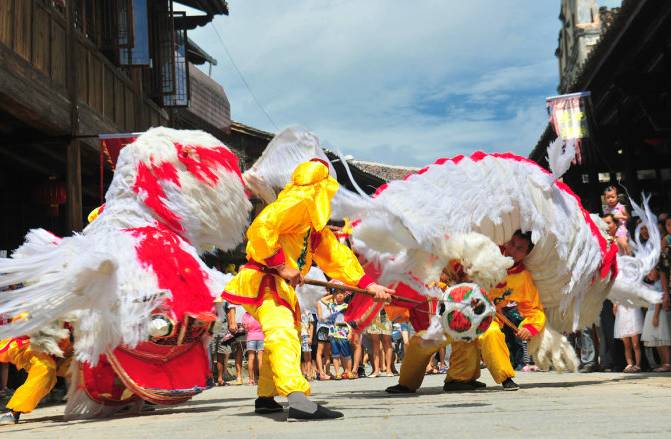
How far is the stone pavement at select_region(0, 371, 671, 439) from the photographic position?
367cm

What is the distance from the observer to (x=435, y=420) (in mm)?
4203

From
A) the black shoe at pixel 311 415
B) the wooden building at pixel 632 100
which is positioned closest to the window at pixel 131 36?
the wooden building at pixel 632 100

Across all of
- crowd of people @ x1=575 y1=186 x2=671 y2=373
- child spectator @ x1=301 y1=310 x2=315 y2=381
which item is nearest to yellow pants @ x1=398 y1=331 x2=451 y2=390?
crowd of people @ x1=575 y1=186 x2=671 y2=373

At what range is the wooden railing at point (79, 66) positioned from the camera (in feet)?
28.6

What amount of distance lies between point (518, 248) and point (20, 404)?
11.4ft

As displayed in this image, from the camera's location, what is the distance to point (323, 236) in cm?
529

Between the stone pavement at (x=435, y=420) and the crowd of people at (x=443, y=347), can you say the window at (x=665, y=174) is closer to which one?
the crowd of people at (x=443, y=347)

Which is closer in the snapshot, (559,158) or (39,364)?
(39,364)

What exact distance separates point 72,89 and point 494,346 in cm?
615

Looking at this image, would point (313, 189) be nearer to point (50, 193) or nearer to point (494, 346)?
point (494, 346)

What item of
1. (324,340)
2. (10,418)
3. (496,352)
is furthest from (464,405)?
(324,340)

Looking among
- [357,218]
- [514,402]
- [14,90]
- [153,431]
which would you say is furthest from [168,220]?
[14,90]

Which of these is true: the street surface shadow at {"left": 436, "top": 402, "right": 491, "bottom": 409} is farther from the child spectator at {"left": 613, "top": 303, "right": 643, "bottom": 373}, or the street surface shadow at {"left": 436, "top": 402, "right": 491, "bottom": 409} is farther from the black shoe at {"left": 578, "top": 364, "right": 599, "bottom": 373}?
the black shoe at {"left": 578, "top": 364, "right": 599, "bottom": 373}

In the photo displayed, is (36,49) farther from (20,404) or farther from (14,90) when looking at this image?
(20,404)
